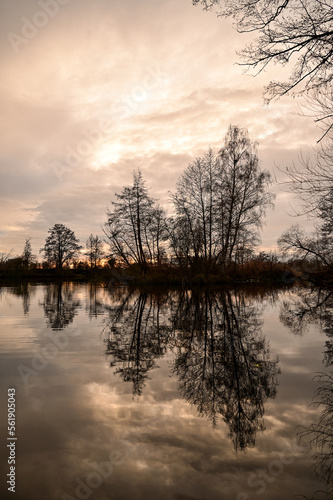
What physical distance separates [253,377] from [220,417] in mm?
1343

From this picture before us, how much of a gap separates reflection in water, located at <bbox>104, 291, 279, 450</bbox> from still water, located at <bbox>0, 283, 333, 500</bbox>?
0.06 ft

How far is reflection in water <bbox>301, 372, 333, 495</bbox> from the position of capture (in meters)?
2.29

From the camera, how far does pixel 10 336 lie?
6.92 m

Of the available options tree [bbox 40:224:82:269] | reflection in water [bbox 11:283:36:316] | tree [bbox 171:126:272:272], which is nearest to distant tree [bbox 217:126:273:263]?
tree [bbox 171:126:272:272]

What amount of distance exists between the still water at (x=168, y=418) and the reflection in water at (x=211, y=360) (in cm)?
2

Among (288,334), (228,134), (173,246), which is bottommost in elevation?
(288,334)

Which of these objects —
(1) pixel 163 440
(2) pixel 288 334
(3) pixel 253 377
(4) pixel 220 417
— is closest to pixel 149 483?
(1) pixel 163 440

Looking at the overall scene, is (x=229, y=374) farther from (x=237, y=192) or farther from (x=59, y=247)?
(x=59, y=247)

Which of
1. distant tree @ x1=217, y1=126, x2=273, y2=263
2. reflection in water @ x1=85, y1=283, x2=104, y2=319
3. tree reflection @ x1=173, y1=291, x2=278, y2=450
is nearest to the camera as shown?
tree reflection @ x1=173, y1=291, x2=278, y2=450

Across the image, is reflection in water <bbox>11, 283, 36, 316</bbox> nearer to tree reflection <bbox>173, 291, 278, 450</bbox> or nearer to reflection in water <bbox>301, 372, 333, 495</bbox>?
tree reflection <bbox>173, 291, 278, 450</bbox>

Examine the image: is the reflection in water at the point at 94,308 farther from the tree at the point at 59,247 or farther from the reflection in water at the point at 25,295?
the tree at the point at 59,247

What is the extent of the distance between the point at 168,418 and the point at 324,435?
1382 mm

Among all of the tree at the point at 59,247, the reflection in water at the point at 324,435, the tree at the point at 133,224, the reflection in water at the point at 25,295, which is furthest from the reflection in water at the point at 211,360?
the tree at the point at 59,247

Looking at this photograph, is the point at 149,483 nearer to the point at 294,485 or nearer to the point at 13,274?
the point at 294,485
